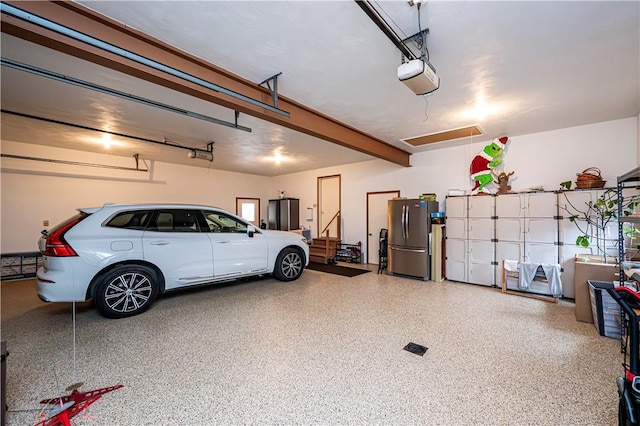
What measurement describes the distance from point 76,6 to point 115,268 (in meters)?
2.77

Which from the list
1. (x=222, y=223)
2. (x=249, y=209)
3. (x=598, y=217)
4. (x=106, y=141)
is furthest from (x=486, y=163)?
(x=106, y=141)

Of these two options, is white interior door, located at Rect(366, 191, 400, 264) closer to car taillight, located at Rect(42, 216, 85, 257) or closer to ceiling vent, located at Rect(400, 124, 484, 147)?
ceiling vent, located at Rect(400, 124, 484, 147)

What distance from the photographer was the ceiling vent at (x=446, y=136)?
4.50m

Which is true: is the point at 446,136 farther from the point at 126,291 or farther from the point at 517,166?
the point at 126,291

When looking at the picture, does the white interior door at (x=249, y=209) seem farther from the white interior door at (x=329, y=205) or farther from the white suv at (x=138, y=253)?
the white suv at (x=138, y=253)

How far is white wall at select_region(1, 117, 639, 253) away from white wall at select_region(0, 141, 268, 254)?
0.05 feet

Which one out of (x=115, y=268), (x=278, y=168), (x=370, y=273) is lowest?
(x=370, y=273)

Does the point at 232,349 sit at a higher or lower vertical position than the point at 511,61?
lower

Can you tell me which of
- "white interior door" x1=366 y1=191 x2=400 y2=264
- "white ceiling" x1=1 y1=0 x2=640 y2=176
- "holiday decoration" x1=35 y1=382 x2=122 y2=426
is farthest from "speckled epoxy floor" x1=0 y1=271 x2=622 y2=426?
"white interior door" x1=366 y1=191 x2=400 y2=264

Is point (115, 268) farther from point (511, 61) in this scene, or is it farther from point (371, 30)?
point (511, 61)

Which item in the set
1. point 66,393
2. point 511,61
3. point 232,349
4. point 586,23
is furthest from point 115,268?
point 586,23

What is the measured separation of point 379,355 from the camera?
2.43 metres

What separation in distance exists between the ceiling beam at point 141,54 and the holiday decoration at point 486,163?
3581 millimetres

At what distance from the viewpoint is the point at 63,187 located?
5.78 meters
